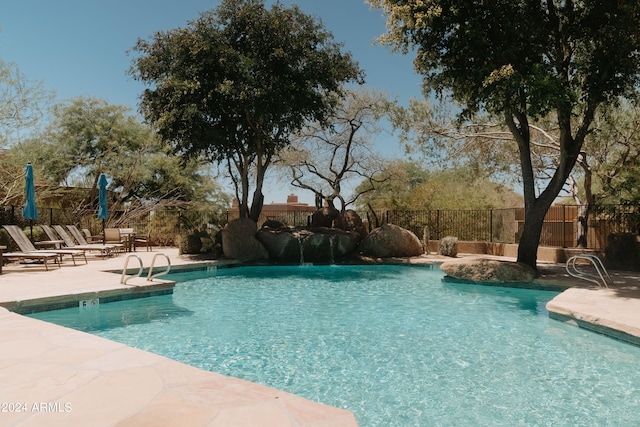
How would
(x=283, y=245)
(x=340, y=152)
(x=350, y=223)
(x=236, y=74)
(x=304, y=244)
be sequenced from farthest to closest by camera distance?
(x=340, y=152) < (x=350, y=223) < (x=304, y=244) < (x=283, y=245) < (x=236, y=74)

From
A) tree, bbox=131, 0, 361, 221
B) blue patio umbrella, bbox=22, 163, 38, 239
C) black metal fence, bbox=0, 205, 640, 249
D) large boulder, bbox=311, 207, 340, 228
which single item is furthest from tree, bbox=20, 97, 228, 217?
blue patio umbrella, bbox=22, 163, 38, 239

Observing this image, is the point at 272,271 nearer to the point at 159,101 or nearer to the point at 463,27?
the point at 159,101

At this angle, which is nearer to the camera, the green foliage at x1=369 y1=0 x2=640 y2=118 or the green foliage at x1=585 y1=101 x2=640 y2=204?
the green foliage at x1=369 y1=0 x2=640 y2=118

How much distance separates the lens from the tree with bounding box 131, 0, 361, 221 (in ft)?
47.1

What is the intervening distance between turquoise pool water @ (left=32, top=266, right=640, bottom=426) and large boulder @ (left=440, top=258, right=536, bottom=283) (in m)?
1.03

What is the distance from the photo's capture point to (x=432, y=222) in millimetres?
20516

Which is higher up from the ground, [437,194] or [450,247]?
[437,194]

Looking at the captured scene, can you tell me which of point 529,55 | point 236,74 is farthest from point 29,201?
point 529,55

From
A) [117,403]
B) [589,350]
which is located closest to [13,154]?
[117,403]

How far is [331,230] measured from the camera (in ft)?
55.1

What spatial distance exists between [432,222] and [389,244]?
A: 4648 millimetres

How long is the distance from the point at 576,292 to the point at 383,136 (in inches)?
584

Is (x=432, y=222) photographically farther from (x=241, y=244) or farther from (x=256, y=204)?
(x=241, y=244)

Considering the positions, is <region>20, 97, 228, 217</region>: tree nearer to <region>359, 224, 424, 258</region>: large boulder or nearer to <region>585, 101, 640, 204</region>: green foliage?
<region>359, 224, 424, 258</region>: large boulder
